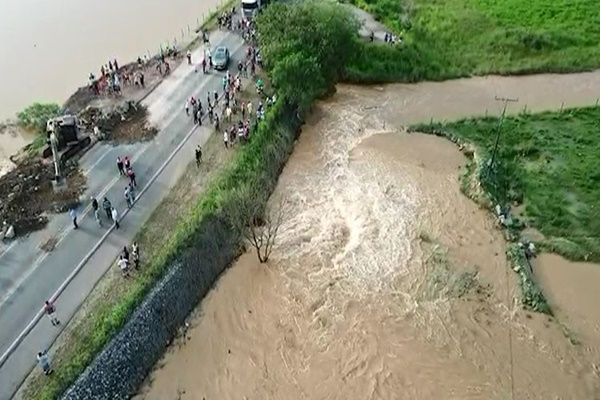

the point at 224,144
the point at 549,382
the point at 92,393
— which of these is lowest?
the point at 549,382

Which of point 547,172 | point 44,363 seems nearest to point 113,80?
point 44,363

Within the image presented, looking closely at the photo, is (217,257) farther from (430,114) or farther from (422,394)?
(430,114)

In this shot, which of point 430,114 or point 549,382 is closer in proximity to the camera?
point 549,382

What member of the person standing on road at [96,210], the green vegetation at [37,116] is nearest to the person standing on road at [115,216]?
the person standing on road at [96,210]

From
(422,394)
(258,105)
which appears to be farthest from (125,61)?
(422,394)

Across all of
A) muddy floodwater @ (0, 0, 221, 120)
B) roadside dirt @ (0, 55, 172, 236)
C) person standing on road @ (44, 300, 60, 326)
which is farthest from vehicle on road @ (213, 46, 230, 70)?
person standing on road @ (44, 300, 60, 326)

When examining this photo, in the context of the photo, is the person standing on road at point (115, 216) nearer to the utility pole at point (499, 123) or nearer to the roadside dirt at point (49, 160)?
the roadside dirt at point (49, 160)
